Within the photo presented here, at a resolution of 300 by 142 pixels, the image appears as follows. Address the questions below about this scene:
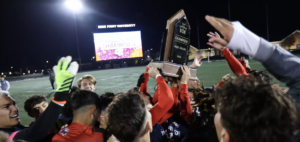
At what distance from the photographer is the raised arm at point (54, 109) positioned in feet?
5.67

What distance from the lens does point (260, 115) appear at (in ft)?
2.63

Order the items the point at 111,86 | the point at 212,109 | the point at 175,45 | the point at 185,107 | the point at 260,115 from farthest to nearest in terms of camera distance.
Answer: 1. the point at 111,86
2. the point at 175,45
3. the point at 185,107
4. the point at 212,109
5. the point at 260,115

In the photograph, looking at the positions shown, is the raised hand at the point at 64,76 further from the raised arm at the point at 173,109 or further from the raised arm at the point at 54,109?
the raised arm at the point at 173,109

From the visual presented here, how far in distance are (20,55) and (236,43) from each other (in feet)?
206

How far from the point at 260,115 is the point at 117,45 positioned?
118 ft

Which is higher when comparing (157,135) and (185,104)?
(185,104)

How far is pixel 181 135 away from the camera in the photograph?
88.9 inches

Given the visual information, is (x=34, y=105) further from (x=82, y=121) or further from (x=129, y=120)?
(x=129, y=120)

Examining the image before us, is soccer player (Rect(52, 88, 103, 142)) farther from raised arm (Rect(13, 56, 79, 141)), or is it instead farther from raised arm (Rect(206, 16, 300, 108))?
raised arm (Rect(206, 16, 300, 108))

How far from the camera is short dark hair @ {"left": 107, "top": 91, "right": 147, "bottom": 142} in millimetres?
1349

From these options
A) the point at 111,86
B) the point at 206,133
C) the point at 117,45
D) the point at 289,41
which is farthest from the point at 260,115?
the point at 289,41

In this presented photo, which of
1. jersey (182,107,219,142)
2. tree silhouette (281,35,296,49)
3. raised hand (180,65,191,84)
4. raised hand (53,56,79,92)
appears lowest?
jersey (182,107,219,142)

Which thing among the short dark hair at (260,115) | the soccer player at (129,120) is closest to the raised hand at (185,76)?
the soccer player at (129,120)

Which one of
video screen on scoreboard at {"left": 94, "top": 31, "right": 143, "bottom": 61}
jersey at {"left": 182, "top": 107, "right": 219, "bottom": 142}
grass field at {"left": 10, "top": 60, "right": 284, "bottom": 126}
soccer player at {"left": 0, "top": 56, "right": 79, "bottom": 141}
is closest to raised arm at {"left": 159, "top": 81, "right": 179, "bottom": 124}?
jersey at {"left": 182, "top": 107, "right": 219, "bottom": 142}
